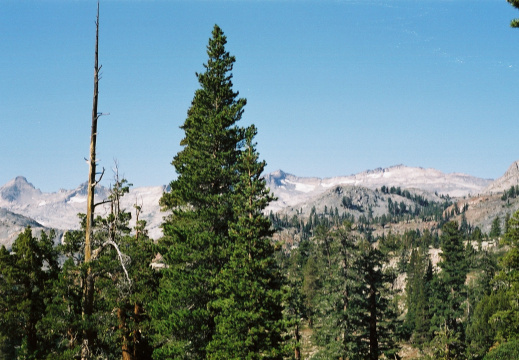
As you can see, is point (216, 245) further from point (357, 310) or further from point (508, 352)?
point (508, 352)

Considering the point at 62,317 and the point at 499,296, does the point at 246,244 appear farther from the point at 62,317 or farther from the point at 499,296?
the point at 499,296

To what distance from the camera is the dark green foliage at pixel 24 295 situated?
28781 mm

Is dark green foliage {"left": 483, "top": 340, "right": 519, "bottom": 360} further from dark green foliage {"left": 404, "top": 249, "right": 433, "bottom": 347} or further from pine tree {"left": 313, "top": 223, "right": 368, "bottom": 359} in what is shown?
dark green foliage {"left": 404, "top": 249, "right": 433, "bottom": 347}

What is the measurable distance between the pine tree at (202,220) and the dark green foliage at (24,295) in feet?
28.3

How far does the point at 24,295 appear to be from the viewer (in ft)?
96.8

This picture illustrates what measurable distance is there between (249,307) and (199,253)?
422cm

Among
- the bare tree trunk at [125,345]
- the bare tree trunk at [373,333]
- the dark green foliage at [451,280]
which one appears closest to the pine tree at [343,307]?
the bare tree trunk at [373,333]

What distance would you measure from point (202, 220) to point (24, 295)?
1339 cm

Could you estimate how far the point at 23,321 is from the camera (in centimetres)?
2977

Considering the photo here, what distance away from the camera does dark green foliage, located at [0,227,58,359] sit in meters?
28.8

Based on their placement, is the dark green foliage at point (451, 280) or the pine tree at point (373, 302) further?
the dark green foliage at point (451, 280)

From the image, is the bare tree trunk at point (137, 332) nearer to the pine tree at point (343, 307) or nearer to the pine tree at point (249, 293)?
the pine tree at point (249, 293)

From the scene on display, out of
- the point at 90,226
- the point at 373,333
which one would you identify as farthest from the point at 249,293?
the point at 373,333

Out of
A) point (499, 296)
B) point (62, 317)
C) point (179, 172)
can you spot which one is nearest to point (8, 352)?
point (179, 172)
